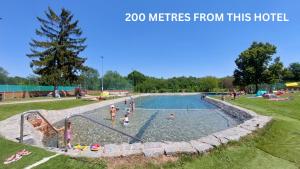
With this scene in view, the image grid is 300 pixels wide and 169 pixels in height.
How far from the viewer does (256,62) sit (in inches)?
1970

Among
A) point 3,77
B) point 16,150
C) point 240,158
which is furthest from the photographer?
point 3,77

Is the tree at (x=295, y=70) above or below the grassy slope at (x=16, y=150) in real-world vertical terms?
above

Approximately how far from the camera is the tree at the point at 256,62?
49.7m

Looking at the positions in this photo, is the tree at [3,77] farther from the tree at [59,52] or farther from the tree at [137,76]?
the tree at [137,76]

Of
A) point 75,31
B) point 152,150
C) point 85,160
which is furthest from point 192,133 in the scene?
point 75,31

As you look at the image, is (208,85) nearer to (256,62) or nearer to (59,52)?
(256,62)

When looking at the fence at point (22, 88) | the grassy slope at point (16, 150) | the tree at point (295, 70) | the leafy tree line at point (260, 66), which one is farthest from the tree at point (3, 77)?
the tree at point (295, 70)

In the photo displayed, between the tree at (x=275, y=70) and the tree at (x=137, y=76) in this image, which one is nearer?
the tree at (x=275, y=70)

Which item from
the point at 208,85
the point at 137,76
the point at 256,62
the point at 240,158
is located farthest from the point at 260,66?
the point at 137,76

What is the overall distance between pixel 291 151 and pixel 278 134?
5.52 ft

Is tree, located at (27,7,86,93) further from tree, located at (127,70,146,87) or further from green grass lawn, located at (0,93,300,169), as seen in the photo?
tree, located at (127,70,146,87)

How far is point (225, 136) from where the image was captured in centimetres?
690

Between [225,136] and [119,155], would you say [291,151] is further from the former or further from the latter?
[119,155]

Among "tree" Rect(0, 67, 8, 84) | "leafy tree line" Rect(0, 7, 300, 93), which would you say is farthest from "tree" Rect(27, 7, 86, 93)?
"tree" Rect(0, 67, 8, 84)
